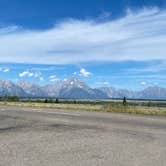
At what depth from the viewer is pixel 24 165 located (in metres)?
7.71

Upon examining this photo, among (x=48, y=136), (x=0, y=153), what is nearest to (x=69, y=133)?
(x=48, y=136)

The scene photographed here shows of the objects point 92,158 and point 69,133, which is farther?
point 69,133

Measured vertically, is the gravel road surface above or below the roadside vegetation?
below

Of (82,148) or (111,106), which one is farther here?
(111,106)

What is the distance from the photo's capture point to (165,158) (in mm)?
8727

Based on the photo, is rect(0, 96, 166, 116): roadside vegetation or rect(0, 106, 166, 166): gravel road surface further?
rect(0, 96, 166, 116): roadside vegetation

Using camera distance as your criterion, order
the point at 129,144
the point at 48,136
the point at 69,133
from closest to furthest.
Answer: the point at 129,144 < the point at 48,136 < the point at 69,133

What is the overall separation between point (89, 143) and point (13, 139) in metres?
2.52

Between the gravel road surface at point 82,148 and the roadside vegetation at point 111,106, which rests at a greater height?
the roadside vegetation at point 111,106

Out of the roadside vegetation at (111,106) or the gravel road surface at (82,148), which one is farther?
the roadside vegetation at (111,106)

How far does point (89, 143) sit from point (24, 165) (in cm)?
347

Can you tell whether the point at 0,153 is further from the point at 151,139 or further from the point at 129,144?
the point at 151,139

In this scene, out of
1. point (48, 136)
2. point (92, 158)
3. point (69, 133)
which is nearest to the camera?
point (92, 158)

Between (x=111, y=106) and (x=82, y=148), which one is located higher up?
(x=111, y=106)
